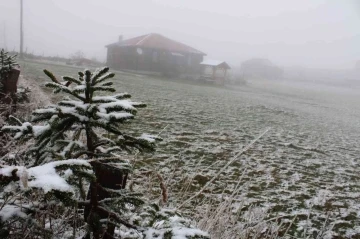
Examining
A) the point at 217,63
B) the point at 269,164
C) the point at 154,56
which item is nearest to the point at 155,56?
the point at 154,56

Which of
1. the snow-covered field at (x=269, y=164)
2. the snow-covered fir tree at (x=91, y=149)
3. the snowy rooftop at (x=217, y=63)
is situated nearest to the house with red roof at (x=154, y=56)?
the snowy rooftop at (x=217, y=63)

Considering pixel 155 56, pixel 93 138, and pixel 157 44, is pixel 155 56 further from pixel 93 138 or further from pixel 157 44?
pixel 93 138

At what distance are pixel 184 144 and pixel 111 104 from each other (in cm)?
522

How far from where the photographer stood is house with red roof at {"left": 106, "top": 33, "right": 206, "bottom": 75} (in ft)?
105

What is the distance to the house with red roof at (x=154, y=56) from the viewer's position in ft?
105

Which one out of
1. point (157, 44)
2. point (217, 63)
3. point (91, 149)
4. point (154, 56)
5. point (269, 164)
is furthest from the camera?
point (157, 44)

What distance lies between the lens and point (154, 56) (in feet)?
106

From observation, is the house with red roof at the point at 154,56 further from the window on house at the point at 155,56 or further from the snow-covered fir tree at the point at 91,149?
the snow-covered fir tree at the point at 91,149

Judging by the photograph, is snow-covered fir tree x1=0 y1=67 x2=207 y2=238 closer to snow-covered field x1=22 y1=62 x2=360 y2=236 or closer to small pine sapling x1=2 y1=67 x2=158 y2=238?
small pine sapling x1=2 y1=67 x2=158 y2=238

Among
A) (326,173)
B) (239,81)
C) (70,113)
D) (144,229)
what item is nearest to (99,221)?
(144,229)

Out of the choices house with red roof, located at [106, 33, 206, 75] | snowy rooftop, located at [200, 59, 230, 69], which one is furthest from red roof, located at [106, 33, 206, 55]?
snowy rooftop, located at [200, 59, 230, 69]

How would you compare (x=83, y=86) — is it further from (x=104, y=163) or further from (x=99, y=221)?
(x=99, y=221)

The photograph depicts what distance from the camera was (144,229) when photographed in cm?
155

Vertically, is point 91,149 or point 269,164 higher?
point 91,149
